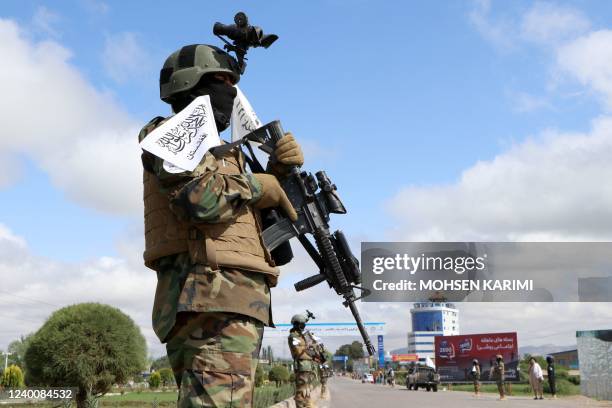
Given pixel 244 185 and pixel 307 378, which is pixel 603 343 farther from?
pixel 244 185

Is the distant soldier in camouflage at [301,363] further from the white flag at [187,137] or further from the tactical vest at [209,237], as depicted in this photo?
the white flag at [187,137]

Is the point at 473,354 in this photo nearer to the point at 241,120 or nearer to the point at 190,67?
the point at 241,120

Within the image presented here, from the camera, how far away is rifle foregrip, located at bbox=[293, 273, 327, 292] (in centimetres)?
355

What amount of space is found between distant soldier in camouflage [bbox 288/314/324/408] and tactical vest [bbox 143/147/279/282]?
29.3 ft

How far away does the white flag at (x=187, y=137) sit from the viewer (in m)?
2.42

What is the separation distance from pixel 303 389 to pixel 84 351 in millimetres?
3762

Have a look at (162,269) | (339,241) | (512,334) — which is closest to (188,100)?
(162,269)

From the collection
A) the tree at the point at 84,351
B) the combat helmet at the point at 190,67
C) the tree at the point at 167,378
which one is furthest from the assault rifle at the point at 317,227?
the tree at the point at 167,378

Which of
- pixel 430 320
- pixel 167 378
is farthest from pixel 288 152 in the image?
pixel 430 320

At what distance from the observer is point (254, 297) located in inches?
101

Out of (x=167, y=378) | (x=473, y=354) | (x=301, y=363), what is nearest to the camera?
(x=301, y=363)

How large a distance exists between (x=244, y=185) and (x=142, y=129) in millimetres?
539

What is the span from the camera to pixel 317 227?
10.9ft

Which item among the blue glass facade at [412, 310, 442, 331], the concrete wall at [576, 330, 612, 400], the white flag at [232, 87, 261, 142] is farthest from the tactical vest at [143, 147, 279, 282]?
the blue glass facade at [412, 310, 442, 331]
